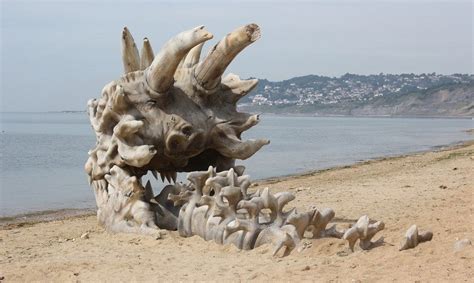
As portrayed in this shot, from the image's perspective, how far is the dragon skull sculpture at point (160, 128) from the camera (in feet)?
25.7

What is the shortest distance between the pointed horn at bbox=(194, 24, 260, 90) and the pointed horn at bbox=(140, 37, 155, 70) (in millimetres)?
851

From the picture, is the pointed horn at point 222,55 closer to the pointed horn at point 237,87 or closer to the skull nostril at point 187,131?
the pointed horn at point 237,87

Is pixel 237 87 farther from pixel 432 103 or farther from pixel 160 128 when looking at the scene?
pixel 432 103

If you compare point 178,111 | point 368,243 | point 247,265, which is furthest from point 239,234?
point 178,111

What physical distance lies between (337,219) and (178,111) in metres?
2.42

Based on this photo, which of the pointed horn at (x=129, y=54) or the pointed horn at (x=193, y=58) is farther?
the pointed horn at (x=129, y=54)

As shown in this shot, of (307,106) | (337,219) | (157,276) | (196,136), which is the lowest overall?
(307,106)

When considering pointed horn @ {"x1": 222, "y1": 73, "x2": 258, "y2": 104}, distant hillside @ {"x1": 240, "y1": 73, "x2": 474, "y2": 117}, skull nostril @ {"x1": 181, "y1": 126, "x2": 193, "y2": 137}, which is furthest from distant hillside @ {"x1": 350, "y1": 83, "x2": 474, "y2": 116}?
skull nostril @ {"x1": 181, "y1": 126, "x2": 193, "y2": 137}

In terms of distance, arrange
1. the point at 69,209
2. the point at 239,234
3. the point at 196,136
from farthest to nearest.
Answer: the point at 69,209
the point at 196,136
the point at 239,234

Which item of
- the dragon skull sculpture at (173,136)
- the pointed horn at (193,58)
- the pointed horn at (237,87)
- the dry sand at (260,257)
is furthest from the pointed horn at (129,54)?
the dry sand at (260,257)

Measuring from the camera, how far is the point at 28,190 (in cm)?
1945

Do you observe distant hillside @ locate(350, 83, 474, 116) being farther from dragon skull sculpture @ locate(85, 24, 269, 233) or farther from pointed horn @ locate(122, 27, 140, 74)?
dragon skull sculpture @ locate(85, 24, 269, 233)

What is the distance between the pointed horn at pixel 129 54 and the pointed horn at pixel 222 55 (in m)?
1.11

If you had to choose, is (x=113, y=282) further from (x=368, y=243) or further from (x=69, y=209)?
(x=69, y=209)
